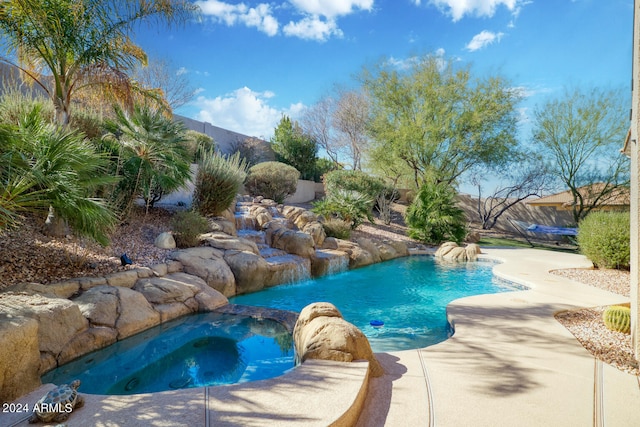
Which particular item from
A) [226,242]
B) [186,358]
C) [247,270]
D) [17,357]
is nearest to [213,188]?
[226,242]

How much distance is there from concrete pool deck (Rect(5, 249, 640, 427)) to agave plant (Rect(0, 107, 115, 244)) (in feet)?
5.87

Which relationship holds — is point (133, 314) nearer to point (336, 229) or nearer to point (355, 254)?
point (355, 254)

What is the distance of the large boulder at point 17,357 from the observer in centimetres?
239

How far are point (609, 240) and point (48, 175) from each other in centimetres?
1096

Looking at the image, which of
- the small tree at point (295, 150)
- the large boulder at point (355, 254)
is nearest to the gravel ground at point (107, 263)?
the large boulder at point (355, 254)

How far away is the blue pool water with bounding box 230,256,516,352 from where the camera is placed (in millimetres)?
4699

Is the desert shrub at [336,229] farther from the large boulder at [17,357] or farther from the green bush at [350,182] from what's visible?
the large boulder at [17,357]

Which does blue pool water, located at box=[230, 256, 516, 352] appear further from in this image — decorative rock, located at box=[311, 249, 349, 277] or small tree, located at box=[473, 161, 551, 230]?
small tree, located at box=[473, 161, 551, 230]

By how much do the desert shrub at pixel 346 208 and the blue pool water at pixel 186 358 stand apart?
764 centimetres

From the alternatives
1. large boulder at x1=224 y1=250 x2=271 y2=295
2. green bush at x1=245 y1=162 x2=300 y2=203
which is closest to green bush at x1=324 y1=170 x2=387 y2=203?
green bush at x1=245 y1=162 x2=300 y2=203

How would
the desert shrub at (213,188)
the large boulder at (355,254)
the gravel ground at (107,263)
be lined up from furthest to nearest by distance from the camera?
A: 1. the large boulder at (355,254)
2. the desert shrub at (213,188)
3. the gravel ground at (107,263)

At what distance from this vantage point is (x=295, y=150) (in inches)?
765

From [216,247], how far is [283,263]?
4.89ft

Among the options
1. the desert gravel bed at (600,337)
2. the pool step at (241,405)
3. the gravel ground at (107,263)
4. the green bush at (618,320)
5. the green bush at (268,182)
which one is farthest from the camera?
the green bush at (268,182)
